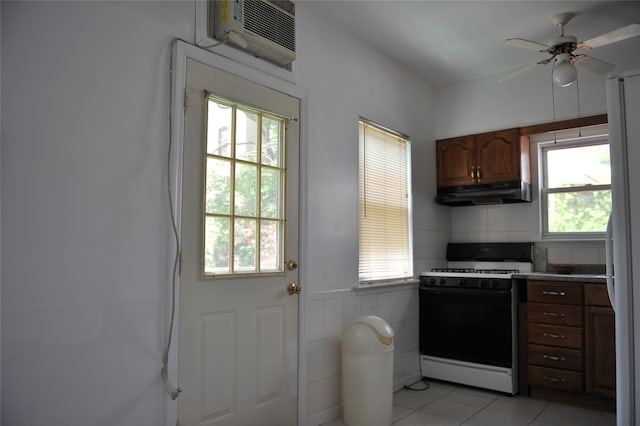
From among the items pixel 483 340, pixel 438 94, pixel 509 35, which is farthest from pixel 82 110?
pixel 438 94

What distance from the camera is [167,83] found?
2.34m

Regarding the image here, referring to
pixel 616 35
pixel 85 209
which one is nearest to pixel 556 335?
pixel 616 35

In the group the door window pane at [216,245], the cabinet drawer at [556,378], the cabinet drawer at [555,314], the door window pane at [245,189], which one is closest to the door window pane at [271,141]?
the door window pane at [245,189]

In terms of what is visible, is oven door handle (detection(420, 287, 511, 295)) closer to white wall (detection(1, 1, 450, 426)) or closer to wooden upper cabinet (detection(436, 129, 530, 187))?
wooden upper cabinet (detection(436, 129, 530, 187))

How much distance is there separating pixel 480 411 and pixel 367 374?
3.46ft

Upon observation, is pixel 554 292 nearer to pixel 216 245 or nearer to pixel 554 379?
pixel 554 379

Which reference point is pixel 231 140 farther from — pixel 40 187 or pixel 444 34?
pixel 444 34

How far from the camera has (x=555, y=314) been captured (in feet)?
11.8

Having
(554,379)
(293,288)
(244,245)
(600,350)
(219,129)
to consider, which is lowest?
(554,379)

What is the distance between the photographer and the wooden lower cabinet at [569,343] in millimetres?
3359

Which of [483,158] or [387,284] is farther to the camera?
[483,158]

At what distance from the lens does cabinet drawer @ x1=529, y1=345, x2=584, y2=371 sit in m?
3.47

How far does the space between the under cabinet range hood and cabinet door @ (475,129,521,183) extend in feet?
0.23

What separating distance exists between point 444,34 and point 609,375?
2.82m
